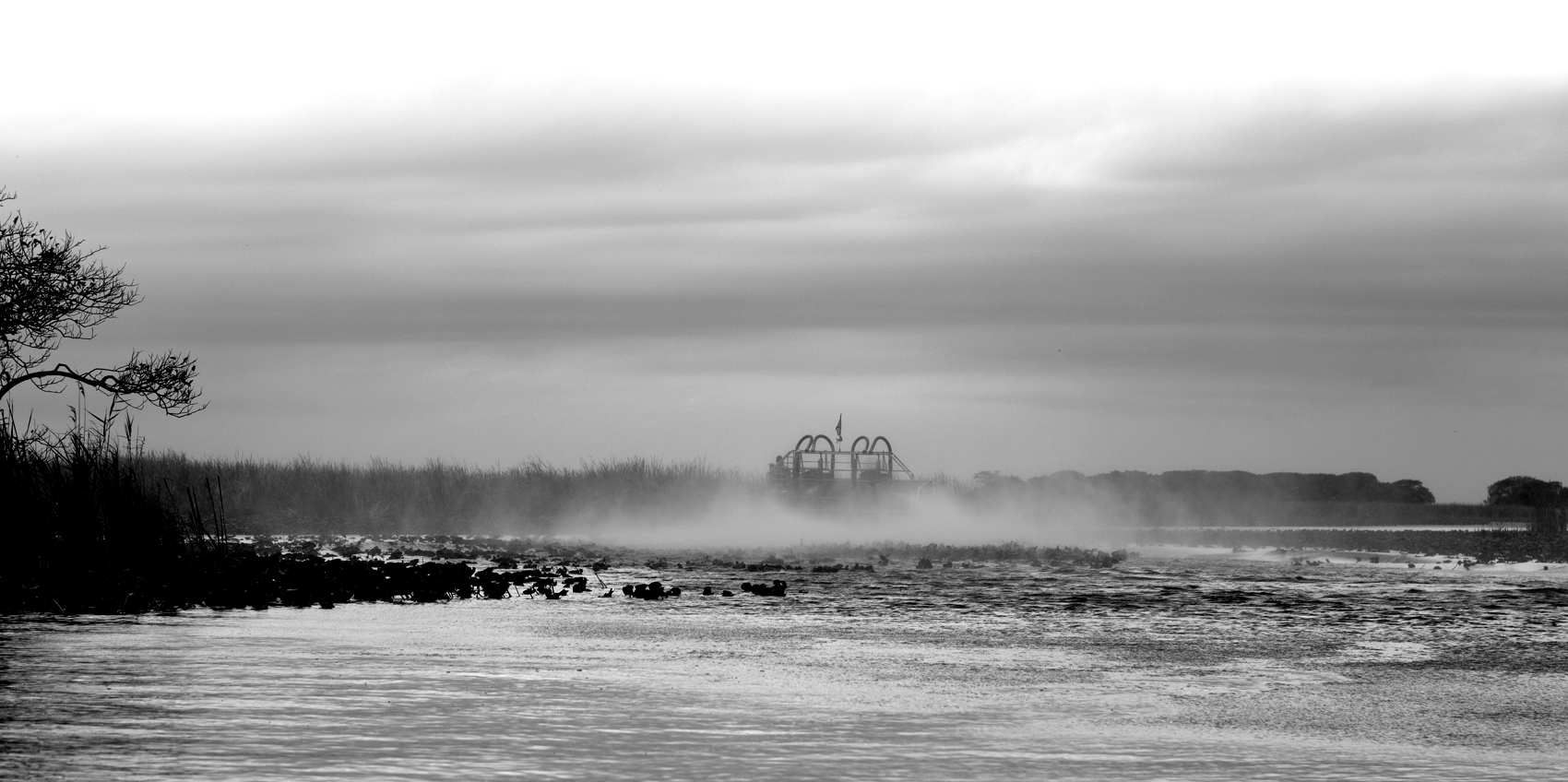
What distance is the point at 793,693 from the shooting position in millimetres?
12266

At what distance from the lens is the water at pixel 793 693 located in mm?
8797

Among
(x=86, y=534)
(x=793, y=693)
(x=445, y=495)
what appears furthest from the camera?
(x=445, y=495)

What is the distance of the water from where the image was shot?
8.80m

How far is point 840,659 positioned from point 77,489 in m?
13.2

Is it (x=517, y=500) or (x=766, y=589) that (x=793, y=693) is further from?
(x=517, y=500)

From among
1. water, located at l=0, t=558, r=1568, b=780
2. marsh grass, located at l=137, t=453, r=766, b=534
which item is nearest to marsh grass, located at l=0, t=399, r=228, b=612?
water, located at l=0, t=558, r=1568, b=780

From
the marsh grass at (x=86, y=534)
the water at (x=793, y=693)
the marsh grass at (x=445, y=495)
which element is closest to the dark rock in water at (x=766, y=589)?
the water at (x=793, y=693)

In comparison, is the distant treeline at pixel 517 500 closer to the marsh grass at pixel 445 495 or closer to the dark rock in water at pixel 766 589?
the marsh grass at pixel 445 495

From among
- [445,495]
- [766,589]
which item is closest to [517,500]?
[445,495]

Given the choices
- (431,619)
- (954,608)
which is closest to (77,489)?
(431,619)

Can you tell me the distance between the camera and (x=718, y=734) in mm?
9805

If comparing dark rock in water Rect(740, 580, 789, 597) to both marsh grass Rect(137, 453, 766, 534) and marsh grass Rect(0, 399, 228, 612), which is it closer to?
marsh grass Rect(0, 399, 228, 612)

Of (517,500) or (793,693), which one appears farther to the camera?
(517,500)

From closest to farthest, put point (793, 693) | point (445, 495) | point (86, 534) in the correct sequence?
point (793, 693) < point (86, 534) < point (445, 495)
